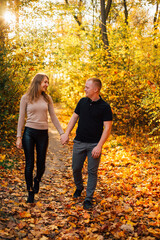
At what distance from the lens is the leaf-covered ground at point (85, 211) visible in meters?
3.27

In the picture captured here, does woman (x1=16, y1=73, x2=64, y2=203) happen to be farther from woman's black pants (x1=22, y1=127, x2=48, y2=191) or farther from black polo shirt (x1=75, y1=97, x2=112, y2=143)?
black polo shirt (x1=75, y1=97, x2=112, y2=143)

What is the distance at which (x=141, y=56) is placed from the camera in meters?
8.46

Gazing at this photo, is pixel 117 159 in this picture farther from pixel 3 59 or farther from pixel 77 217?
pixel 3 59

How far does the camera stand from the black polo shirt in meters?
3.83

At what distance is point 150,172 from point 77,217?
106 inches

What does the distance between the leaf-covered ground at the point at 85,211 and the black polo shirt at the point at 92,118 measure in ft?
4.07

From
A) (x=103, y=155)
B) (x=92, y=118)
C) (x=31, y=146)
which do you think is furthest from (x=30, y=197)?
(x=103, y=155)

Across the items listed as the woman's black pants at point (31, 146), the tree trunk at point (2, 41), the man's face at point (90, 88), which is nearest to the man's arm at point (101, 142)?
the man's face at point (90, 88)

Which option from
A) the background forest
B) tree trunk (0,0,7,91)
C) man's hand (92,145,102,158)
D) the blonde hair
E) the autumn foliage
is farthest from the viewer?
the background forest

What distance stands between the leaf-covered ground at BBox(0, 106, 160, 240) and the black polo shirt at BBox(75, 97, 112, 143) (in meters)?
1.24

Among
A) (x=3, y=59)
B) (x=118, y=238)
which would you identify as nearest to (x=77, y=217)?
(x=118, y=238)

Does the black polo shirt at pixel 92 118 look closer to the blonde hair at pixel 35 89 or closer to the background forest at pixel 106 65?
the blonde hair at pixel 35 89

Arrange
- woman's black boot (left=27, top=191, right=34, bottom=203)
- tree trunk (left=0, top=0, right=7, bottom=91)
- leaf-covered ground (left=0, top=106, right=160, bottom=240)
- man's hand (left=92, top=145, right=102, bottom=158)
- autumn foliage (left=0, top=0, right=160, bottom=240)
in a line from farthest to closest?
1. tree trunk (left=0, top=0, right=7, bottom=91)
2. woman's black boot (left=27, top=191, right=34, bottom=203)
3. man's hand (left=92, top=145, right=102, bottom=158)
4. autumn foliage (left=0, top=0, right=160, bottom=240)
5. leaf-covered ground (left=0, top=106, right=160, bottom=240)

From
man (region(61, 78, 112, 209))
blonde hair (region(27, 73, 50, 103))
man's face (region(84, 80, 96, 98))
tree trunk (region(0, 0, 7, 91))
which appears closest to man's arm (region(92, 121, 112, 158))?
man (region(61, 78, 112, 209))
